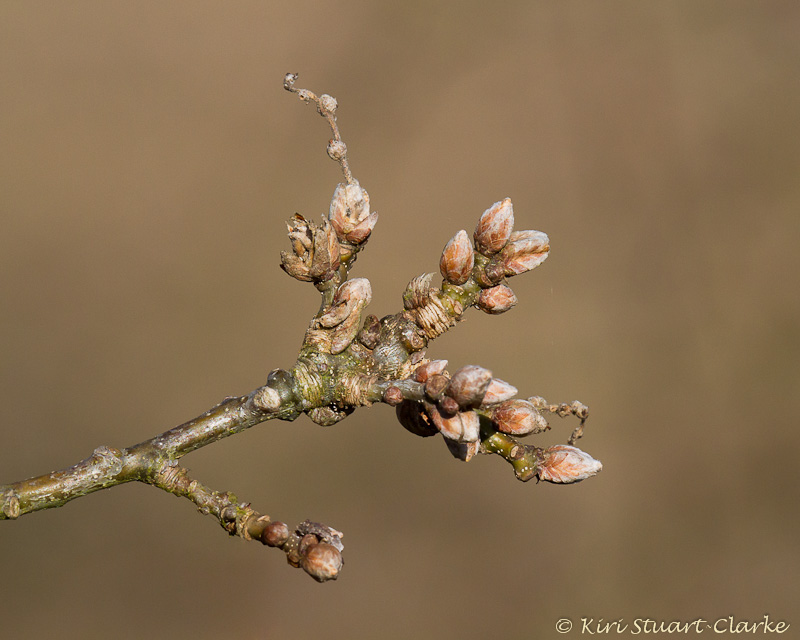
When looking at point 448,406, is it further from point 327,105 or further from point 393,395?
point 327,105

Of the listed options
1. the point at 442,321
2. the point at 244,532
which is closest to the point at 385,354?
the point at 442,321

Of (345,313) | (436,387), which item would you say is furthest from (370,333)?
(436,387)

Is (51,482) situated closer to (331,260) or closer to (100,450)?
(100,450)

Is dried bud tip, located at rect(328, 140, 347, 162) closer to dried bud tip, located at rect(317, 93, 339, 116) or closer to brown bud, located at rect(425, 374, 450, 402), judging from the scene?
dried bud tip, located at rect(317, 93, 339, 116)

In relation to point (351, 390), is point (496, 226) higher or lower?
higher

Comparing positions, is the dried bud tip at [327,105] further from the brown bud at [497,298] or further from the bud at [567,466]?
the bud at [567,466]

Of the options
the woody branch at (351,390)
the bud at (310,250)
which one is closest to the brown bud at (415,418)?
the woody branch at (351,390)

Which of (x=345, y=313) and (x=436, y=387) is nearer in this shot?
(x=436, y=387)
